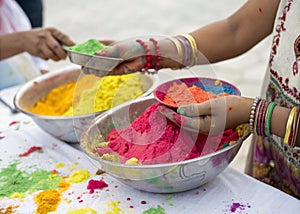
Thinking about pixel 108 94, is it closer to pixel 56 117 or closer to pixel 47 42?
pixel 56 117

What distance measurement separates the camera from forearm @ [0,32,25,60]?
1.36 m

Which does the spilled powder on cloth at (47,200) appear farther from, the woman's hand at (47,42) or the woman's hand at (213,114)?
the woman's hand at (47,42)

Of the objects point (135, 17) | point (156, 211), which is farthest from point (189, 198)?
point (135, 17)

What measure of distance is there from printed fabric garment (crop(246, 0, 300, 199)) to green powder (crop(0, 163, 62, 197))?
507mm

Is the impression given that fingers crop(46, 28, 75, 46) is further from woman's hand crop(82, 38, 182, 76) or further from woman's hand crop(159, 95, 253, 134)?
woman's hand crop(159, 95, 253, 134)

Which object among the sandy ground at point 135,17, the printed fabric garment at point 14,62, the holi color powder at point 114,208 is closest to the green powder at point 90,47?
the holi color powder at point 114,208

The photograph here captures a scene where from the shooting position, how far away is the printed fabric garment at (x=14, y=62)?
1542 mm

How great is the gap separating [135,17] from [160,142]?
3268 mm

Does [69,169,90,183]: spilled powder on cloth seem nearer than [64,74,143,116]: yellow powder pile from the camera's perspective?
Yes

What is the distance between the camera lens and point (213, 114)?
2.52ft

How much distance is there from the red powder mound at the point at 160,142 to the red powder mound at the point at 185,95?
0.04m

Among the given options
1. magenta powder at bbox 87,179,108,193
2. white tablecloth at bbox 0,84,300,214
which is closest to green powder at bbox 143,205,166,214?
white tablecloth at bbox 0,84,300,214

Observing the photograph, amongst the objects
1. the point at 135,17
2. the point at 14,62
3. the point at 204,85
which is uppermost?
the point at 204,85

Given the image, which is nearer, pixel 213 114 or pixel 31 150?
pixel 213 114
